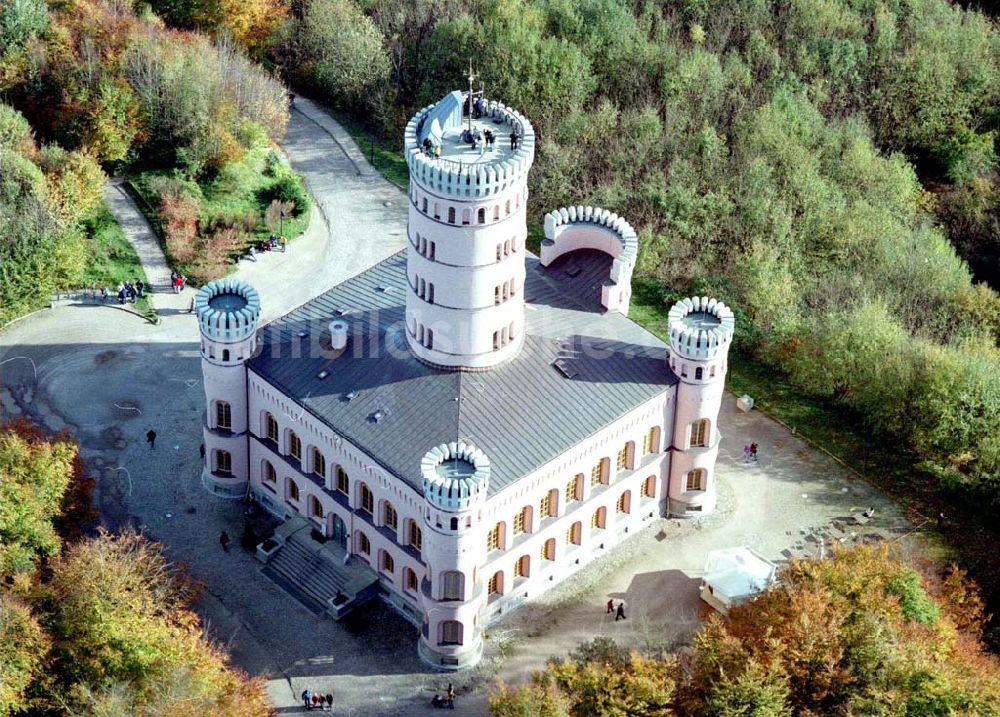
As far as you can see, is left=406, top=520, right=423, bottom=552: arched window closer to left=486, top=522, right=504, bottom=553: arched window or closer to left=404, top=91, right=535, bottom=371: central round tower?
left=486, top=522, right=504, bottom=553: arched window

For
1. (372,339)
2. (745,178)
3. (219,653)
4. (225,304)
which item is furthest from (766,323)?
(219,653)

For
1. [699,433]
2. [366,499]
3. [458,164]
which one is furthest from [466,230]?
[699,433]

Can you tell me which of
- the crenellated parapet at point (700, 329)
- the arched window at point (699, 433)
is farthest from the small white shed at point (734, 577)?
the crenellated parapet at point (700, 329)

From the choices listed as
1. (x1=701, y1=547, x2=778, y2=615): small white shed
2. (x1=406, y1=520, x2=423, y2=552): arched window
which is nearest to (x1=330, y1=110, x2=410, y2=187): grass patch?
(x1=406, y1=520, x2=423, y2=552): arched window

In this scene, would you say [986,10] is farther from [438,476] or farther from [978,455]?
[438,476]

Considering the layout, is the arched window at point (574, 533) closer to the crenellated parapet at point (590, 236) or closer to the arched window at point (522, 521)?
the arched window at point (522, 521)

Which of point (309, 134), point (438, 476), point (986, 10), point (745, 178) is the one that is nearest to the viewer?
point (438, 476)

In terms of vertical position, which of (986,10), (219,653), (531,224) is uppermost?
(986,10)
